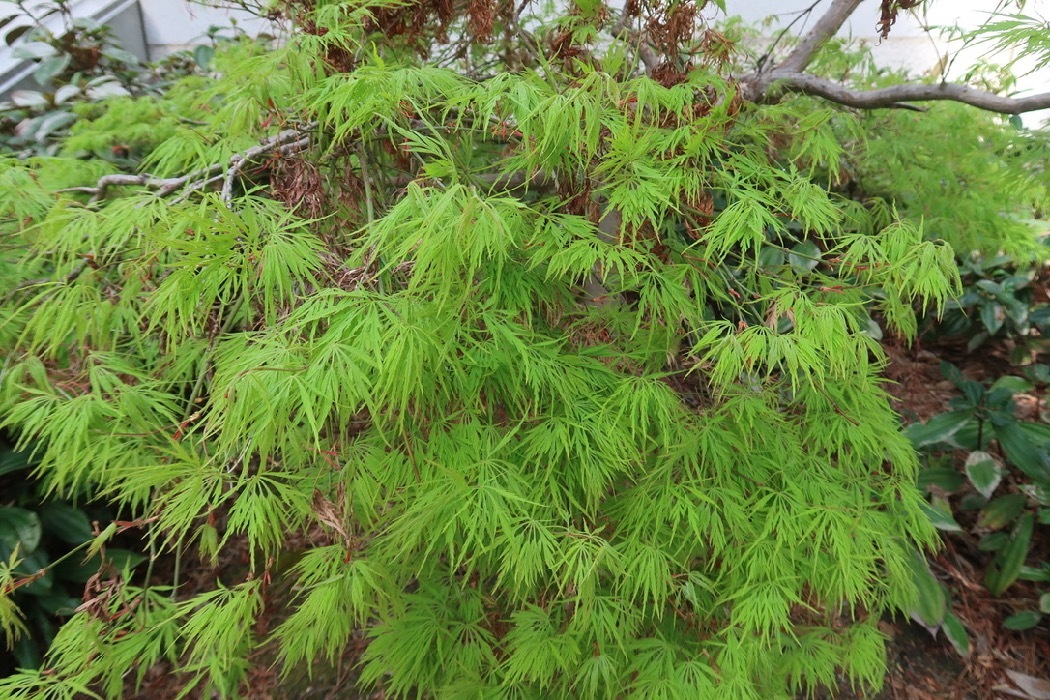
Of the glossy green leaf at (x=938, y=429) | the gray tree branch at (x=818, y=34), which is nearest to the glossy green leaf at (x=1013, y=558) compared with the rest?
the glossy green leaf at (x=938, y=429)

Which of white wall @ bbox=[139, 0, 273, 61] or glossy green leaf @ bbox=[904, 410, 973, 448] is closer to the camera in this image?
glossy green leaf @ bbox=[904, 410, 973, 448]

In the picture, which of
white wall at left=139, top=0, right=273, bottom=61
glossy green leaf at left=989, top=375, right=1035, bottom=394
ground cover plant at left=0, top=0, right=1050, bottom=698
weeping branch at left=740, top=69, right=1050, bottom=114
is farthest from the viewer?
white wall at left=139, top=0, right=273, bottom=61

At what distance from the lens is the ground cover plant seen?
0.66m

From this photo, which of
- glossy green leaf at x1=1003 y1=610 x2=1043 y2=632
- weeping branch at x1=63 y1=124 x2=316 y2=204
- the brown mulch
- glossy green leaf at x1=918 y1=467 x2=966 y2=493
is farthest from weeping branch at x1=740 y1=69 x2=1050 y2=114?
glossy green leaf at x1=1003 y1=610 x2=1043 y2=632

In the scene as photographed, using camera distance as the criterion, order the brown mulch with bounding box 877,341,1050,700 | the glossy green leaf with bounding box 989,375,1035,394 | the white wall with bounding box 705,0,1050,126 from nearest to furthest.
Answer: the brown mulch with bounding box 877,341,1050,700 < the glossy green leaf with bounding box 989,375,1035,394 < the white wall with bounding box 705,0,1050,126

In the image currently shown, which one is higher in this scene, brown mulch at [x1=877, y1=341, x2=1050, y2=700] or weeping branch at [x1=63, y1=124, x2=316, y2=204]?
weeping branch at [x1=63, y1=124, x2=316, y2=204]

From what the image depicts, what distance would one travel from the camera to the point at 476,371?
2.35ft

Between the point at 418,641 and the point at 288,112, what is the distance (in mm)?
772

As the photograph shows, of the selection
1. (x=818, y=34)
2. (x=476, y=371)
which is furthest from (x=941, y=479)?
(x=476, y=371)

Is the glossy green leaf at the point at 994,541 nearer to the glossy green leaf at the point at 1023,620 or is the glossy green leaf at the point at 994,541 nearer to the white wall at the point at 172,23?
Answer: the glossy green leaf at the point at 1023,620

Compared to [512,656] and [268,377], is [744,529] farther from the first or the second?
[268,377]

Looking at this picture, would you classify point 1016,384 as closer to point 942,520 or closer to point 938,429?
point 938,429

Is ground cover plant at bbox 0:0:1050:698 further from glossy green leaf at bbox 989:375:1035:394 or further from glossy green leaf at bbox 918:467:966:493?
glossy green leaf at bbox 989:375:1035:394

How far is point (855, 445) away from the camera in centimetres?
88
